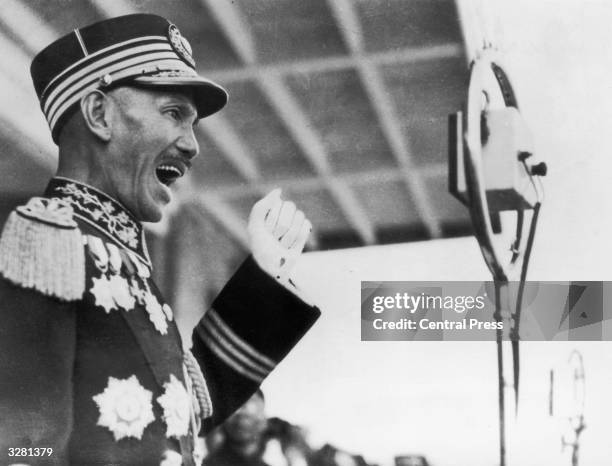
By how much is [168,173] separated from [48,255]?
0.49 m

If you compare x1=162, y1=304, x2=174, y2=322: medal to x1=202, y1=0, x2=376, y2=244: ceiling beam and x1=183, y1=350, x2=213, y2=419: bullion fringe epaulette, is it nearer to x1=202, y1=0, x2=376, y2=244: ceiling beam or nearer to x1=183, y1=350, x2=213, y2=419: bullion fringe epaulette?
x1=183, y1=350, x2=213, y2=419: bullion fringe epaulette

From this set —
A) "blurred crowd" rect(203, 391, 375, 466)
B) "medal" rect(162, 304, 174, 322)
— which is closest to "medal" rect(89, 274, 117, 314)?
"medal" rect(162, 304, 174, 322)

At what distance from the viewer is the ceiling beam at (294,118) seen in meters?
3.30

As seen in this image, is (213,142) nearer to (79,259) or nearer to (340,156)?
(340,156)

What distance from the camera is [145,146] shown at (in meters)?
3.12

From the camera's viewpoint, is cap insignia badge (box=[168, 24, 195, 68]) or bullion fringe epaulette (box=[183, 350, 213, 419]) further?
cap insignia badge (box=[168, 24, 195, 68])

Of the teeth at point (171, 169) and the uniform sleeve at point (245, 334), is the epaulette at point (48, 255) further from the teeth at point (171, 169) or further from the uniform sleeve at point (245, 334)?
the uniform sleeve at point (245, 334)

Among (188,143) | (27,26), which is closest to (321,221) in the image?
(188,143)

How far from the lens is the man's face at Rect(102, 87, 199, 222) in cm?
310

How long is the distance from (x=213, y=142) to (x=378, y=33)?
632 mm

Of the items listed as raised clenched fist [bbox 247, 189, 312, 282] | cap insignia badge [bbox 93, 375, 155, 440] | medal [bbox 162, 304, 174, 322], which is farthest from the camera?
raised clenched fist [bbox 247, 189, 312, 282]

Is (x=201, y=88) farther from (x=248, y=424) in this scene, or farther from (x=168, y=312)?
(x=248, y=424)

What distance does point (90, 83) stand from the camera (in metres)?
3.13

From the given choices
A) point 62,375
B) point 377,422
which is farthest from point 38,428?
point 377,422
